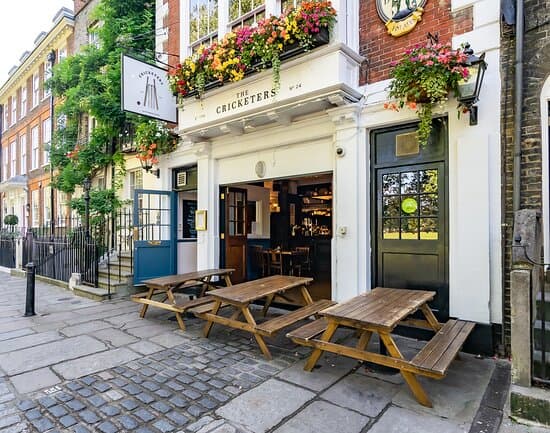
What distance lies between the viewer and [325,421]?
2.57 meters

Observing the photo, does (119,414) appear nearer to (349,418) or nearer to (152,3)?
(349,418)

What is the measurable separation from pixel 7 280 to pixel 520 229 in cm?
1279

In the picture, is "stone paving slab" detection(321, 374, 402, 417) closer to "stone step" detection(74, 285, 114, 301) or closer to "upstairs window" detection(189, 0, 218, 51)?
"stone step" detection(74, 285, 114, 301)

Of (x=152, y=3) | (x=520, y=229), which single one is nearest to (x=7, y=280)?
(x=152, y=3)

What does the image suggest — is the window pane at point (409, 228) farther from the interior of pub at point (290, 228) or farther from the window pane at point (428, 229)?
the interior of pub at point (290, 228)

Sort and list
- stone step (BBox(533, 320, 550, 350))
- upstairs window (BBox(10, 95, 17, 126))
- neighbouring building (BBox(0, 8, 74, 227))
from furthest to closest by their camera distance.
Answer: upstairs window (BBox(10, 95, 17, 126)) → neighbouring building (BBox(0, 8, 74, 227)) → stone step (BBox(533, 320, 550, 350))

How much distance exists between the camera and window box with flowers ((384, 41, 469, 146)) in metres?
3.75

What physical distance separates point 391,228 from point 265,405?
2870 millimetres

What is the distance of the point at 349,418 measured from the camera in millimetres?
Answer: 2605

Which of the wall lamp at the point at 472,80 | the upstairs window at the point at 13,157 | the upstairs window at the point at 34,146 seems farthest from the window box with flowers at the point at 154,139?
the upstairs window at the point at 13,157

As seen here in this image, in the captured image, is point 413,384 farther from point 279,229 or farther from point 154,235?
point 279,229

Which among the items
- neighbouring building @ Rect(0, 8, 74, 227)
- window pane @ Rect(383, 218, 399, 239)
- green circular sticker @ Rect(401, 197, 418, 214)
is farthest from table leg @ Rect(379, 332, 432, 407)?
neighbouring building @ Rect(0, 8, 74, 227)

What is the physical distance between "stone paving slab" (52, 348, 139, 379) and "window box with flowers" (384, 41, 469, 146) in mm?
4352

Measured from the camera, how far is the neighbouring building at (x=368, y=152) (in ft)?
12.8
